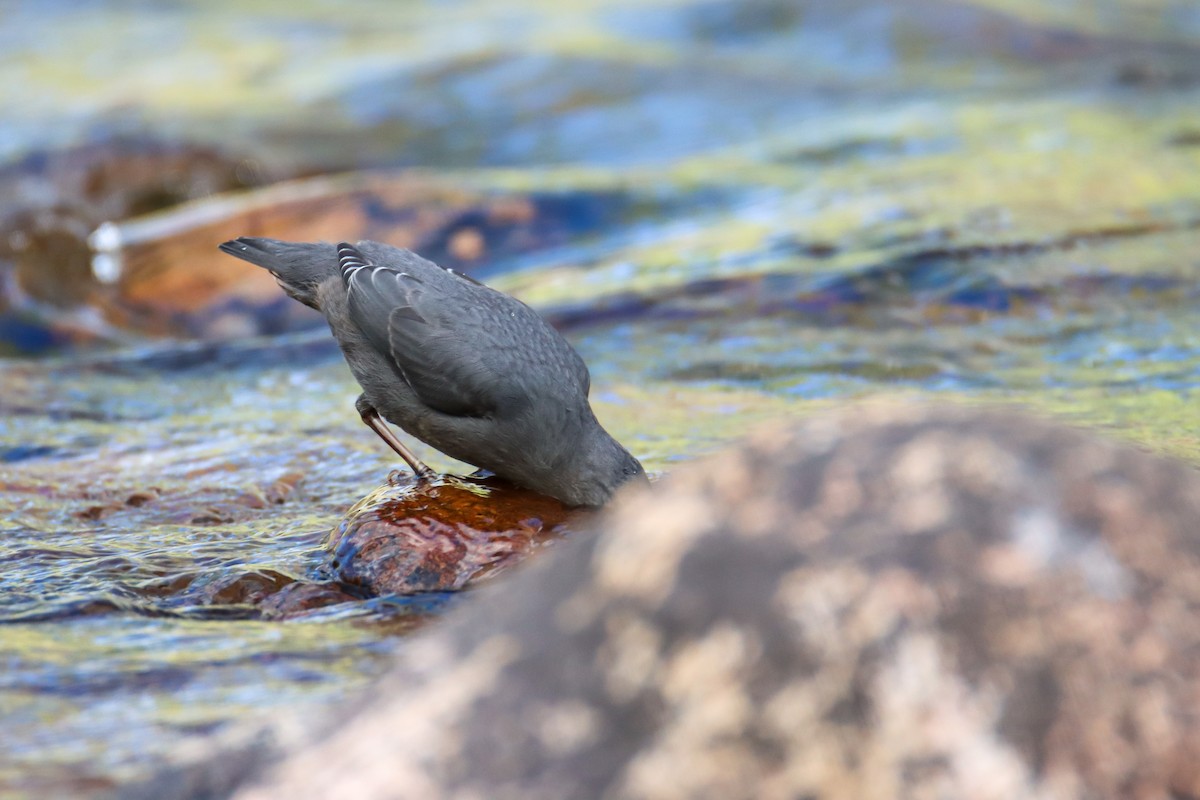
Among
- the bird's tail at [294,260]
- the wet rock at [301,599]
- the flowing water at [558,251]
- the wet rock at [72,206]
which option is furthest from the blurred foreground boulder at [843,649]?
the wet rock at [72,206]

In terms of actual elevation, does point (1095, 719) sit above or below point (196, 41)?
below

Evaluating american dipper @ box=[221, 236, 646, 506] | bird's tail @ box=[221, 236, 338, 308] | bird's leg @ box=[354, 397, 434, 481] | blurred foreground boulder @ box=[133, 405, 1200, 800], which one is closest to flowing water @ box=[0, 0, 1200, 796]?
bird's leg @ box=[354, 397, 434, 481]

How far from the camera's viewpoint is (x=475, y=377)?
14.6 ft

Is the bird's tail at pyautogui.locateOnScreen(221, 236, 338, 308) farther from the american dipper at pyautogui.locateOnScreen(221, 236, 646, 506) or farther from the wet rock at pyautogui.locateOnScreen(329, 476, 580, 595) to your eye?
the wet rock at pyautogui.locateOnScreen(329, 476, 580, 595)

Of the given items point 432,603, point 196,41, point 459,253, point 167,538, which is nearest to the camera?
point 432,603

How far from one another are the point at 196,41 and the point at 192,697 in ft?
Result: 43.8

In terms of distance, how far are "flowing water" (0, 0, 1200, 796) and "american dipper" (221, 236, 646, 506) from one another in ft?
1.48

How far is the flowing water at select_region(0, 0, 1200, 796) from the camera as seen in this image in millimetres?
3646

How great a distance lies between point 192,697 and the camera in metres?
2.94

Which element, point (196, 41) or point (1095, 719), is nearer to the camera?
point (1095, 719)

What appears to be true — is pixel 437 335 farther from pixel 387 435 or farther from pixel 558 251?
pixel 558 251

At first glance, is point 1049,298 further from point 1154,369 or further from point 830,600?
point 830,600

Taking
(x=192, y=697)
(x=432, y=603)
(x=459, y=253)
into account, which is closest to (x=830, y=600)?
(x=192, y=697)

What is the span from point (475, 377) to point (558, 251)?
4617 mm
